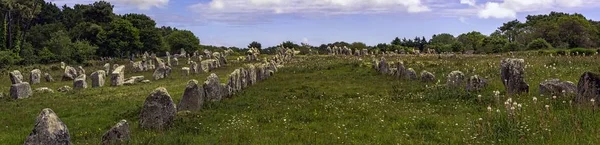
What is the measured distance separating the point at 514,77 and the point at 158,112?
1148cm

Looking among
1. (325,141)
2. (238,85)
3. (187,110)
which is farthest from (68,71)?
(325,141)

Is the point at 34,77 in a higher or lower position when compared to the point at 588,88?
lower

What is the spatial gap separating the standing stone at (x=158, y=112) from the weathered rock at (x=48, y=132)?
4.30 meters

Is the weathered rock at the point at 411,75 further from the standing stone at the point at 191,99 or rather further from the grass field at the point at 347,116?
the standing stone at the point at 191,99

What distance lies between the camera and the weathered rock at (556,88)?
55.9 ft

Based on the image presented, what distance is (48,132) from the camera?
35.6ft

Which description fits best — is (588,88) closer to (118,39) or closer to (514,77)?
(514,77)

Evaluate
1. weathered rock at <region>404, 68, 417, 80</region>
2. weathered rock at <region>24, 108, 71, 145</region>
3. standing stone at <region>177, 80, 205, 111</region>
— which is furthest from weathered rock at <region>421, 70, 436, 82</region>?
weathered rock at <region>24, 108, 71, 145</region>

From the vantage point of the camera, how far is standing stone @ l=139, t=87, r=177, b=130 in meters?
15.6

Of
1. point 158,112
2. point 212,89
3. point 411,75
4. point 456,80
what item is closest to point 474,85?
point 456,80

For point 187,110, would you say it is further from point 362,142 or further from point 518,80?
point 518,80

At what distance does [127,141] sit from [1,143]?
12.8ft

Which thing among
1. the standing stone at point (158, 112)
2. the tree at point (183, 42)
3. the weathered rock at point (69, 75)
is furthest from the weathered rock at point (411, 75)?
the tree at point (183, 42)

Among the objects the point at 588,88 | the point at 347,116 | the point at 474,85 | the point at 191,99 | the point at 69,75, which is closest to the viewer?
the point at 588,88
